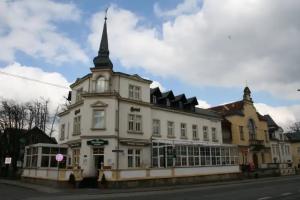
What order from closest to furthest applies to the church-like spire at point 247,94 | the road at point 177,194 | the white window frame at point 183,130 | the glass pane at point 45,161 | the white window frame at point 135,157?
the road at point 177,194 < the white window frame at point 135,157 < the glass pane at point 45,161 < the white window frame at point 183,130 < the church-like spire at point 247,94

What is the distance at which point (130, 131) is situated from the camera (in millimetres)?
30984

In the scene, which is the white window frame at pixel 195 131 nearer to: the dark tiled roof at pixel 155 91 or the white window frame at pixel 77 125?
the dark tiled roof at pixel 155 91

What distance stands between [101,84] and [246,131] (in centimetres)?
2665

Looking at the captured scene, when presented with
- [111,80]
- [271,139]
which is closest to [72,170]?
[111,80]

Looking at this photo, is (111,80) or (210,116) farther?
(210,116)

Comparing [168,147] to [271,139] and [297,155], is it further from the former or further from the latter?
[297,155]

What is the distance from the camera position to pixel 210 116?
135 ft

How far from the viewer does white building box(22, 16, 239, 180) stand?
94.8ft

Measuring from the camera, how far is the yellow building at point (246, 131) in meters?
46.2

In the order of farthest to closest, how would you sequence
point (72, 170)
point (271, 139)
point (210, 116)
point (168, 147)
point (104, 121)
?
point (271, 139) < point (210, 116) < point (168, 147) < point (104, 121) < point (72, 170)

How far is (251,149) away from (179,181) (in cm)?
2193

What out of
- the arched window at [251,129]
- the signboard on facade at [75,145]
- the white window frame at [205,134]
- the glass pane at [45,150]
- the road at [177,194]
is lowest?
the road at [177,194]

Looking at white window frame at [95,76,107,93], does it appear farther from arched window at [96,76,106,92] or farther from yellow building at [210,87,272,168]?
yellow building at [210,87,272,168]

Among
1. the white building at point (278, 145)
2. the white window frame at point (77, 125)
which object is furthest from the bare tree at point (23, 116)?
the white building at point (278, 145)
